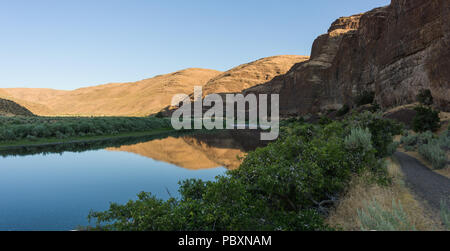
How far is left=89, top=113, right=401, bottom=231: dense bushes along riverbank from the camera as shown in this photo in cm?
420

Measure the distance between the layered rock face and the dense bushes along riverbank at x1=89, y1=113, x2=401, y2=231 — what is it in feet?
56.9

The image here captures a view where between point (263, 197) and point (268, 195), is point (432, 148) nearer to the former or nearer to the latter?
point (268, 195)

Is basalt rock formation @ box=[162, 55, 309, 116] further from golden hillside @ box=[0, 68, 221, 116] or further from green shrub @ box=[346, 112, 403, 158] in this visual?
green shrub @ box=[346, 112, 403, 158]

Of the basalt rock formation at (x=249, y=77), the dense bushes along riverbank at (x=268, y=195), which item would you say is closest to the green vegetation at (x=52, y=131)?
the dense bushes along riverbank at (x=268, y=195)

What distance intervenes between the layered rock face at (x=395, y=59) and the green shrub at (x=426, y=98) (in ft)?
1.92

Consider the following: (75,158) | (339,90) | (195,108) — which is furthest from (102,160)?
(195,108)

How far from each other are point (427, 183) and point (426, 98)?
19.5 metres

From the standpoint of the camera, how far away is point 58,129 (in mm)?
26125

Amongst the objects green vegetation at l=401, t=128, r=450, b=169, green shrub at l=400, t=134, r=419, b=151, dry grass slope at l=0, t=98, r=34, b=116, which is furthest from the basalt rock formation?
green vegetation at l=401, t=128, r=450, b=169

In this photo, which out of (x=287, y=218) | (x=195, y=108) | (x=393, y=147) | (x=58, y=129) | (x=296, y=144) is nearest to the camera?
(x=287, y=218)

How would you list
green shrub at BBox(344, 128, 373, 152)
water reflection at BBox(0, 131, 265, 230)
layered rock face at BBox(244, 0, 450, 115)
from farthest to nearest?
layered rock face at BBox(244, 0, 450, 115) → green shrub at BBox(344, 128, 373, 152) → water reflection at BBox(0, 131, 265, 230)

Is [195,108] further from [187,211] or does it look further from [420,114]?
[187,211]

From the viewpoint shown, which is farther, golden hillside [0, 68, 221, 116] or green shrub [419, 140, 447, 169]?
golden hillside [0, 68, 221, 116]
